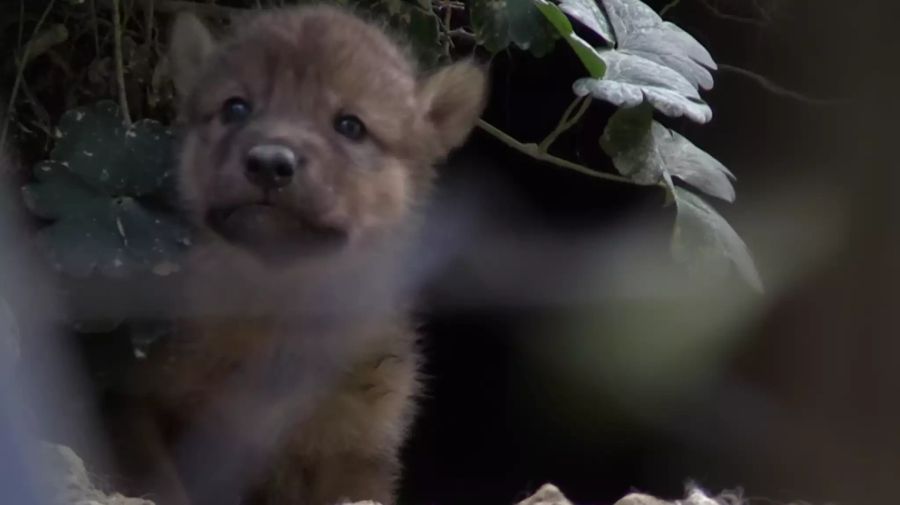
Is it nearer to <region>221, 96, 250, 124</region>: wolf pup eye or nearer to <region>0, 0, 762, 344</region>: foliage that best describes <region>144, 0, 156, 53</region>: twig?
<region>0, 0, 762, 344</region>: foliage

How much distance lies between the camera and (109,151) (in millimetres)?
1612

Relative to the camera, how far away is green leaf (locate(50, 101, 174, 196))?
159 cm

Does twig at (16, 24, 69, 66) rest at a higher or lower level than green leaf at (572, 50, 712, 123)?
higher

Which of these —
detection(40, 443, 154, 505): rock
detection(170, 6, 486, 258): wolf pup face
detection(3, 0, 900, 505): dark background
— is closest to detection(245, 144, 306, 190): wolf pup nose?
detection(170, 6, 486, 258): wolf pup face

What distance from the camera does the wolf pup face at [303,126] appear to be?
1.65m

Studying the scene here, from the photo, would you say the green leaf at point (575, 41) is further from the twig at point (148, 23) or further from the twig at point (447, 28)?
the twig at point (148, 23)

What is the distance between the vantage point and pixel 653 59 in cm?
175

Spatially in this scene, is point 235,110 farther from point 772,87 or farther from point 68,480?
point 772,87

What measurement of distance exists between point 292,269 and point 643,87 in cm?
58

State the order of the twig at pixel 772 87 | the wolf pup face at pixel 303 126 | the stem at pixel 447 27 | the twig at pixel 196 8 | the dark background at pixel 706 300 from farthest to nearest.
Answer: the twig at pixel 772 87
the dark background at pixel 706 300
the stem at pixel 447 27
the twig at pixel 196 8
the wolf pup face at pixel 303 126

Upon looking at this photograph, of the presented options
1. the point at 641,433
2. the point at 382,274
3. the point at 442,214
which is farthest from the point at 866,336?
the point at 382,274

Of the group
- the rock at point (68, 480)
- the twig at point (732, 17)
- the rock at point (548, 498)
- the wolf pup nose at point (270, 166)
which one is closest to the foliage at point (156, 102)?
the wolf pup nose at point (270, 166)

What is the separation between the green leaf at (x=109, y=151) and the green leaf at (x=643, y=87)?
58 cm

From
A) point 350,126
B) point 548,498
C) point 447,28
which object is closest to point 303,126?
point 350,126
